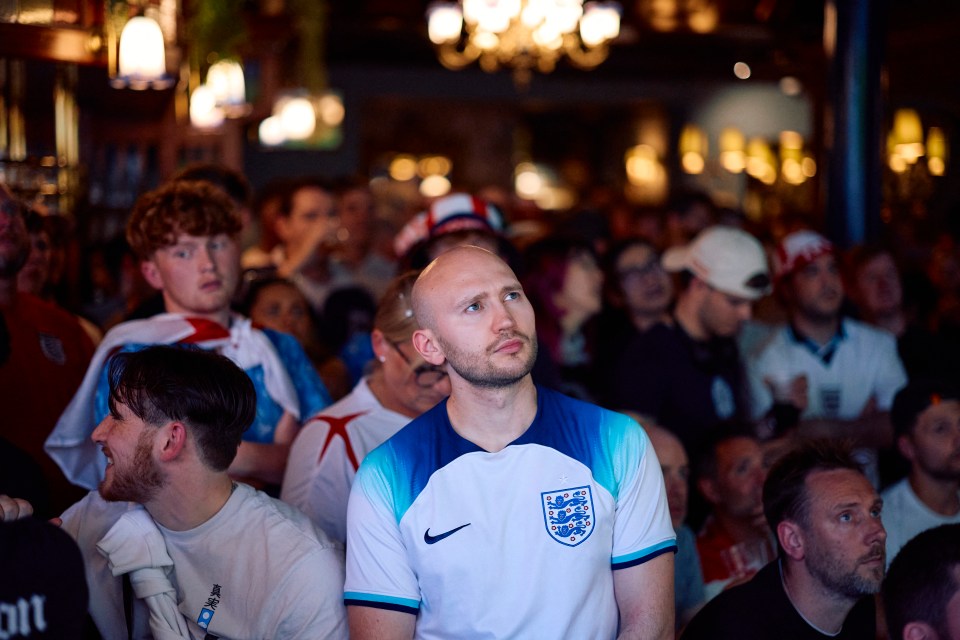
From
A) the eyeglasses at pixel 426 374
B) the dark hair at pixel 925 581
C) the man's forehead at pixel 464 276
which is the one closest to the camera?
the man's forehead at pixel 464 276

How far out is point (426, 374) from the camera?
10.3 ft

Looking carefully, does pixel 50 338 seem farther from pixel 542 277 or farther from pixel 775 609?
pixel 775 609

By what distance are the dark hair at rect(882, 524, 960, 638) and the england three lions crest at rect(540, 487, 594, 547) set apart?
90cm

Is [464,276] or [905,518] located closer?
[464,276]

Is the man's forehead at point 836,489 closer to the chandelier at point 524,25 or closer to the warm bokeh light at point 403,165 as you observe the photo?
the chandelier at point 524,25

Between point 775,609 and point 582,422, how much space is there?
0.81 meters

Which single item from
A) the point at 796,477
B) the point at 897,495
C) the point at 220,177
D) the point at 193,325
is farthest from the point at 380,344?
the point at 897,495

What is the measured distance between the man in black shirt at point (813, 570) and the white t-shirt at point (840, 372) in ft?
4.52

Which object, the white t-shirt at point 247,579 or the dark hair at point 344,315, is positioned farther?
the dark hair at point 344,315

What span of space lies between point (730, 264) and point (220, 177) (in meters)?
1.91

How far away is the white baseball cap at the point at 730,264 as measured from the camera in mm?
4297

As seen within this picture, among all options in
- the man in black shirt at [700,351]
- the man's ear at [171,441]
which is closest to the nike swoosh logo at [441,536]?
the man's ear at [171,441]

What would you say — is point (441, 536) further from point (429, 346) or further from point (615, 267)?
point (615, 267)

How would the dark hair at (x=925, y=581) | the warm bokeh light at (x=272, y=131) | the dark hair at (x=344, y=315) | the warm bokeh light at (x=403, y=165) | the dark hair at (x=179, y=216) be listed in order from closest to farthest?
the dark hair at (x=925, y=581) < the dark hair at (x=179, y=216) < the dark hair at (x=344, y=315) < the warm bokeh light at (x=272, y=131) < the warm bokeh light at (x=403, y=165)
